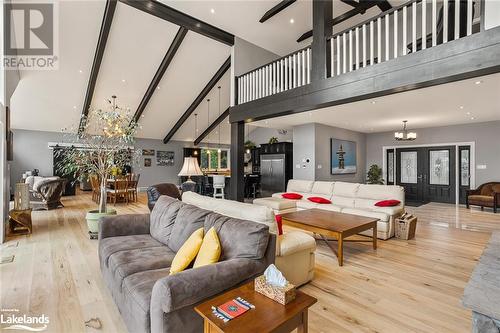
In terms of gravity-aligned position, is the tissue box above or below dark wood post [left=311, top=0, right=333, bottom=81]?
below

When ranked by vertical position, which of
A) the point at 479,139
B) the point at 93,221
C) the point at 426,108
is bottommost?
the point at 93,221

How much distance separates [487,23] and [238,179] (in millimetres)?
5146

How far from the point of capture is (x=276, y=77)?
222 inches

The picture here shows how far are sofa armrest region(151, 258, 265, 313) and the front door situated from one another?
939 cm

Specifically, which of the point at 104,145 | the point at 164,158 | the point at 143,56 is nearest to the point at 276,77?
the point at 104,145

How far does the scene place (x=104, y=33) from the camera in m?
6.03

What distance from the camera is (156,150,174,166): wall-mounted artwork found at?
1291 centimetres

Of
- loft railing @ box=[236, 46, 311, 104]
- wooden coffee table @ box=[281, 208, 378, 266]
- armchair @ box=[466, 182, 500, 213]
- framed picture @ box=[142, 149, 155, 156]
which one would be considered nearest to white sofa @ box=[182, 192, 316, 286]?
wooden coffee table @ box=[281, 208, 378, 266]

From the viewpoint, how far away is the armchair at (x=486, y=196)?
6689 millimetres

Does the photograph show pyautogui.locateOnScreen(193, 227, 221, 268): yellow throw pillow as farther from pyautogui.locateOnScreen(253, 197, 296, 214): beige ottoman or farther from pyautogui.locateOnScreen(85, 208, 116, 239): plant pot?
pyautogui.locateOnScreen(253, 197, 296, 214): beige ottoman

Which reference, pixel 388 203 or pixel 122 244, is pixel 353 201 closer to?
pixel 388 203

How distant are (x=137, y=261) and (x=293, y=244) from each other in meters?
1.52

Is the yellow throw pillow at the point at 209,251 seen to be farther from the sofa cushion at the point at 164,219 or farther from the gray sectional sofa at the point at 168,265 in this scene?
the sofa cushion at the point at 164,219

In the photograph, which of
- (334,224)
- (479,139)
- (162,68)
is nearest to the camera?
(334,224)
